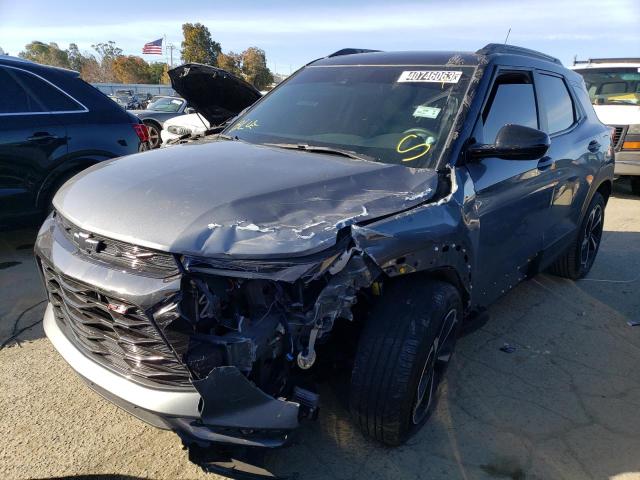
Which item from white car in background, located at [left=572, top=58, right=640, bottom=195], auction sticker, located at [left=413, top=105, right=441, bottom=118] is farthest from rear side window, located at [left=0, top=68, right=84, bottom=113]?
white car in background, located at [left=572, top=58, right=640, bottom=195]

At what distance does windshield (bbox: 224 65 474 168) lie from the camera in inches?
113

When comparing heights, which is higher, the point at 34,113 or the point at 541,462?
the point at 34,113

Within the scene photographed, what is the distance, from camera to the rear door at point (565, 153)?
377 centimetres

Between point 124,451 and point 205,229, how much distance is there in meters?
1.34

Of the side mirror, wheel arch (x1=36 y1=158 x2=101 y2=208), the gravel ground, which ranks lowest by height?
the gravel ground

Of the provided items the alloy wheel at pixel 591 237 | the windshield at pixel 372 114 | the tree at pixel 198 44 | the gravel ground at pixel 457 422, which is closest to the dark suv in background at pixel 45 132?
the gravel ground at pixel 457 422

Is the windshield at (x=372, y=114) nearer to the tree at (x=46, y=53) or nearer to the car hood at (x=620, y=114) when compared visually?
the car hood at (x=620, y=114)

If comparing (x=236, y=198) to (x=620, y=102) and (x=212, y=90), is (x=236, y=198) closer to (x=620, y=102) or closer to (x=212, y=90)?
(x=212, y=90)

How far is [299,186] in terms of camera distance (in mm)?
2342

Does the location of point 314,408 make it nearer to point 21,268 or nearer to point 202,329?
point 202,329

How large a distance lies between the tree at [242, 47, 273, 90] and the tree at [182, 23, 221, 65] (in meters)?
3.54

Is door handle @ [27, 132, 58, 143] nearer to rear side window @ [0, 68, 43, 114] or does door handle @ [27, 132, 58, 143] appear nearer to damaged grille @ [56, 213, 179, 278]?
rear side window @ [0, 68, 43, 114]

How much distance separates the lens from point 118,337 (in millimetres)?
2070

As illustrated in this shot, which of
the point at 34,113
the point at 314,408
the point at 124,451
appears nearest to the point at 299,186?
the point at 314,408
